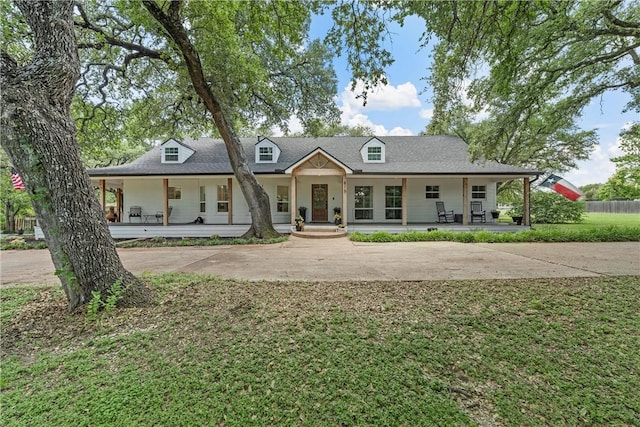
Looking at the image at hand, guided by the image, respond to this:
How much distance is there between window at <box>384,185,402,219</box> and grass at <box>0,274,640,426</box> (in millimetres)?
11131

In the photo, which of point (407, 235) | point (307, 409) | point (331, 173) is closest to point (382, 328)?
point (307, 409)

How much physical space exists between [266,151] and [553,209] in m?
18.5

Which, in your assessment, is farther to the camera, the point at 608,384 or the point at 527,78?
the point at 527,78

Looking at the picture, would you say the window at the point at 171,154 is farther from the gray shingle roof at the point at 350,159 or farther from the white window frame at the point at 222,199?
the white window frame at the point at 222,199

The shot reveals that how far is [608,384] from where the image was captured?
2326 millimetres

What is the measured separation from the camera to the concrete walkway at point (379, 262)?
5449mm

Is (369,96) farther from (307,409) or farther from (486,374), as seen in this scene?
(307,409)

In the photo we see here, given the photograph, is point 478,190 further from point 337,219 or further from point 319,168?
point 319,168

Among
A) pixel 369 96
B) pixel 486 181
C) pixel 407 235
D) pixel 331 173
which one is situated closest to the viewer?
pixel 369 96

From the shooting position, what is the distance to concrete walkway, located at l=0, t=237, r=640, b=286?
5449 millimetres

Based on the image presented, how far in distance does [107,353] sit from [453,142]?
18.5 metres

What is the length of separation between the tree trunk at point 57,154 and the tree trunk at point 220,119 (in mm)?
5269

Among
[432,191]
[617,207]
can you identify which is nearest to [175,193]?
[432,191]

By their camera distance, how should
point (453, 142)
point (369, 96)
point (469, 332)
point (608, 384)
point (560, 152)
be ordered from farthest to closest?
1. point (560, 152)
2. point (453, 142)
3. point (369, 96)
4. point (469, 332)
5. point (608, 384)
